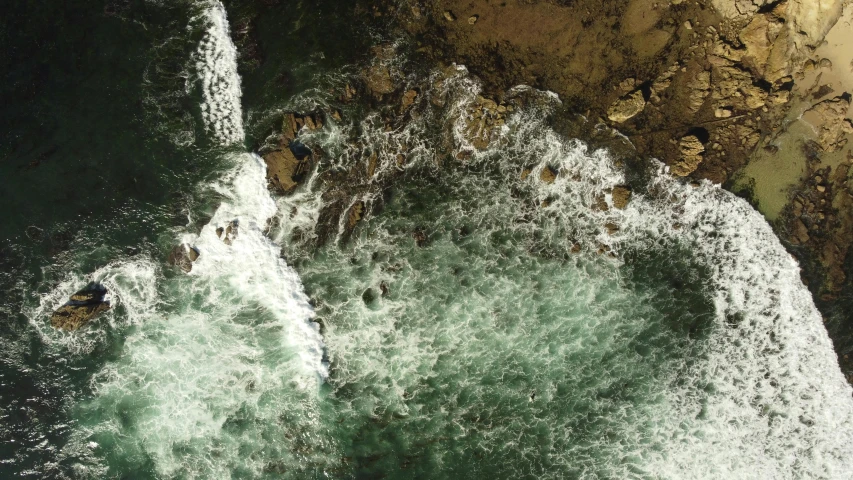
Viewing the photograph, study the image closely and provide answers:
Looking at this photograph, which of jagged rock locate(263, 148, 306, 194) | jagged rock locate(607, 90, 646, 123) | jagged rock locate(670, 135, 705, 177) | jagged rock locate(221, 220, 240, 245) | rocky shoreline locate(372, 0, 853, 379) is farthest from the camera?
jagged rock locate(221, 220, 240, 245)

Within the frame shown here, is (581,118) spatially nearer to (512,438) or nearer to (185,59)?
(512,438)

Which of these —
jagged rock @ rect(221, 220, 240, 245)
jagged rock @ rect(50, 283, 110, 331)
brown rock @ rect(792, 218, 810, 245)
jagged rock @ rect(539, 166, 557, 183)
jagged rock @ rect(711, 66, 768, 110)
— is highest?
jagged rock @ rect(711, 66, 768, 110)

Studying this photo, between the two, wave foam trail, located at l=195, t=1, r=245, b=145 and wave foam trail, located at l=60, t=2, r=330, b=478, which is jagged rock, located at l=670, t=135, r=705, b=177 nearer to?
wave foam trail, located at l=60, t=2, r=330, b=478

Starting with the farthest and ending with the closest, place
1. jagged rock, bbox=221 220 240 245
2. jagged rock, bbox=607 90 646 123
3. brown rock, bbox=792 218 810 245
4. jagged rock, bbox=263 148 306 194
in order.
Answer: jagged rock, bbox=221 220 240 245 → jagged rock, bbox=263 148 306 194 → brown rock, bbox=792 218 810 245 → jagged rock, bbox=607 90 646 123

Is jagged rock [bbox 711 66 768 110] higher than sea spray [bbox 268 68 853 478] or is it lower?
higher

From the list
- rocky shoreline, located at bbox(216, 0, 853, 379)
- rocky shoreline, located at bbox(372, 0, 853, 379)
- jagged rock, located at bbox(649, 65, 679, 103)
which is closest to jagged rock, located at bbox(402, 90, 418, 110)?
rocky shoreline, located at bbox(216, 0, 853, 379)
